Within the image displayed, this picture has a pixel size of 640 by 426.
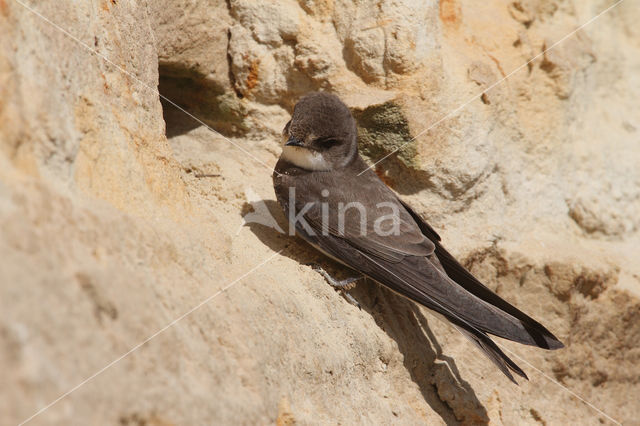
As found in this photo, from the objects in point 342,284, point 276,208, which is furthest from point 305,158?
point 342,284

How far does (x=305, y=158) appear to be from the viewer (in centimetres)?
302

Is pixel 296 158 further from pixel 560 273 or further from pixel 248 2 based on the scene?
pixel 560 273

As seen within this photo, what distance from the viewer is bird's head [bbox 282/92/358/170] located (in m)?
2.94

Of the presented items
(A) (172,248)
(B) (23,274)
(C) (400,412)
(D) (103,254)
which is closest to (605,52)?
(C) (400,412)

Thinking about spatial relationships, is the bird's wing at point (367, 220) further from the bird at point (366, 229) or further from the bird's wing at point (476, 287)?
the bird's wing at point (476, 287)

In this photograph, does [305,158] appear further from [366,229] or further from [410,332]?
[410,332]

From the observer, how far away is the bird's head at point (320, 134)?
116 inches

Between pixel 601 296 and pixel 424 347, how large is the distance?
1.09 metres

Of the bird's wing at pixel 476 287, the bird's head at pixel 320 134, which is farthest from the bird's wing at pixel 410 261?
the bird's head at pixel 320 134

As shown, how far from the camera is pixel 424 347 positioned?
2891mm

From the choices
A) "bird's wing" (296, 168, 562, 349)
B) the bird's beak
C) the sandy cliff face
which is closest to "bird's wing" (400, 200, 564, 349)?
"bird's wing" (296, 168, 562, 349)

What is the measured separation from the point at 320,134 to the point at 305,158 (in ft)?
0.46

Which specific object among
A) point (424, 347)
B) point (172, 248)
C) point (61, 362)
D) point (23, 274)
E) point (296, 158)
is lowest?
point (424, 347)

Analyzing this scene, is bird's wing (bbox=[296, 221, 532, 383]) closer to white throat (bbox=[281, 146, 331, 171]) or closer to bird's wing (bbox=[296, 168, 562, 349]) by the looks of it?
bird's wing (bbox=[296, 168, 562, 349])
